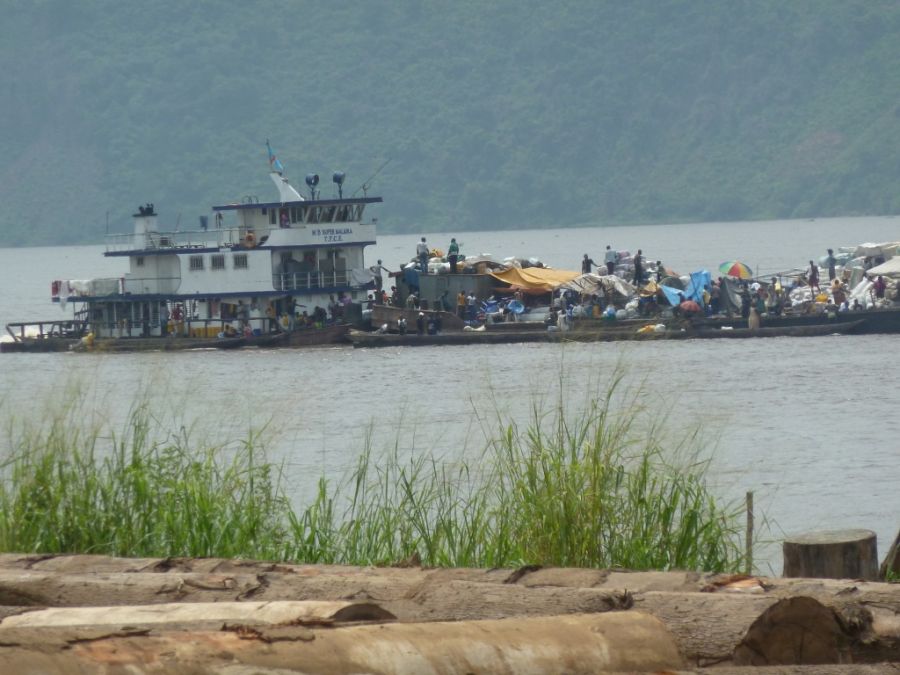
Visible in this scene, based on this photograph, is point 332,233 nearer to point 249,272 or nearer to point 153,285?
point 249,272

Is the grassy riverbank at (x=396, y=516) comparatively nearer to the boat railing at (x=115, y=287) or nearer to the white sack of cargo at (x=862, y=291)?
the white sack of cargo at (x=862, y=291)

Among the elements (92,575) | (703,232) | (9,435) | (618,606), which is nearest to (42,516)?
(9,435)

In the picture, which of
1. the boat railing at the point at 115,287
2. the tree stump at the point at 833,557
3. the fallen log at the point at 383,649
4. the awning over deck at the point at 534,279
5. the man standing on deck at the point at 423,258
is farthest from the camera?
the boat railing at the point at 115,287

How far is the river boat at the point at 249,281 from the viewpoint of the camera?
5344 cm

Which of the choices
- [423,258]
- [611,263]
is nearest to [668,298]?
[611,263]

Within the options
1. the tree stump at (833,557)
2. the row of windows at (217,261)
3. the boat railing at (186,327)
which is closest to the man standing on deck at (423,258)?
the boat railing at (186,327)

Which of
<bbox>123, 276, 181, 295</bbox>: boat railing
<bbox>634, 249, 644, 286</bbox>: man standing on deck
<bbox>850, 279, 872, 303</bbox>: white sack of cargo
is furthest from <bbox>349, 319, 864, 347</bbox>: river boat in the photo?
<bbox>123, 276, 181, 295</bbox>: boat railing

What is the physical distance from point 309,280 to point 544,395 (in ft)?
97.0

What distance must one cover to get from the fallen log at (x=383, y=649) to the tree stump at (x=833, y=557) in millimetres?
2298

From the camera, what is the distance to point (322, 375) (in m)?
45.9

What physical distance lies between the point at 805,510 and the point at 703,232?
16230cm

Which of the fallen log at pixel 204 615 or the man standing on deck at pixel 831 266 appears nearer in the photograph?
the fallen log at pixel 204 615

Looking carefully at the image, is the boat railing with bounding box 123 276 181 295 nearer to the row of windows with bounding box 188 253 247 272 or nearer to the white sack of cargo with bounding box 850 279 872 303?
the row of windows with bounding box 188 253 247 272

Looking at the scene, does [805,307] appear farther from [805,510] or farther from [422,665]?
[422,665]
